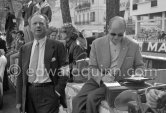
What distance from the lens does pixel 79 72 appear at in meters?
6.74

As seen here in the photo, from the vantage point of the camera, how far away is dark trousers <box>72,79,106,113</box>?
410 centimetres

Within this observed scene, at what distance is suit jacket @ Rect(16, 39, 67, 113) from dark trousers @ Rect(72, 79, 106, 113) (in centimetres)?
25

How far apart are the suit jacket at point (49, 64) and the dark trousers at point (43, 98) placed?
0.29 ft

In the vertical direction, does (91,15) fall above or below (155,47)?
below

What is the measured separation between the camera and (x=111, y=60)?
4.51 m

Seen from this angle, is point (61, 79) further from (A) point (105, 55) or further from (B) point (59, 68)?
(A) point (105, 55)

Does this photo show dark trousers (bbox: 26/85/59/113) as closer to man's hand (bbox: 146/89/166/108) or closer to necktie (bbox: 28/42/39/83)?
necktie (bbox: 28/42/39/83)

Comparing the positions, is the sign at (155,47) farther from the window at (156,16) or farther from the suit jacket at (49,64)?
the window at (156,16)

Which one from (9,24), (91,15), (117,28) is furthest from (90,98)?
(91,15)

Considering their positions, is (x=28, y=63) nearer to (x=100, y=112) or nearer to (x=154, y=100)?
(x=100, y=112)

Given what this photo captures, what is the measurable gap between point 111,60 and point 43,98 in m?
1.13

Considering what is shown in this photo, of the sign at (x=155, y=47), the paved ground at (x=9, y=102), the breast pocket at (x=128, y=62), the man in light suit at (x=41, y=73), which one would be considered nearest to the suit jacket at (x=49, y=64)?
Answer: the man in light suit at (x=41, y=73)

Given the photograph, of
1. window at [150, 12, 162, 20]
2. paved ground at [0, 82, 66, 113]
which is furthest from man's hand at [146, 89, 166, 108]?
window at [150, 12, 162, 20]

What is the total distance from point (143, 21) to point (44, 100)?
29586 mm
